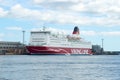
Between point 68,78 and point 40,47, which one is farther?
point 40,47

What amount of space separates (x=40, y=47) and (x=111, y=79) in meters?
142

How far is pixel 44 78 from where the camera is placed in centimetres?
5984

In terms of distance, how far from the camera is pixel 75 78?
60.2 metres

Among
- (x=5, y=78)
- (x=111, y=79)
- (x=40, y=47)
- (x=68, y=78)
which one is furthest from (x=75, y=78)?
(x=40, y=47)

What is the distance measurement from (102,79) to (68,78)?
4430 mm

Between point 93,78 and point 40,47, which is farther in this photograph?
point 40,47

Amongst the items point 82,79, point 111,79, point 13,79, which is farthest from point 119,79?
point 13,79

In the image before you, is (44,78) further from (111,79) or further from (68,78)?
(111,79)

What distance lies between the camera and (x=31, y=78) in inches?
2370

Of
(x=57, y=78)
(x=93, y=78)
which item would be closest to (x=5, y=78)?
(x=57, y=78)

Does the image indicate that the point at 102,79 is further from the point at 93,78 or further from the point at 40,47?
the point at 40,47

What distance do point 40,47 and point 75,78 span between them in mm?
139919

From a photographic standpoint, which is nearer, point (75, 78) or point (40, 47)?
point (75, 78)

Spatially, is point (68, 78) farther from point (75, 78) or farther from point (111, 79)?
point (111, 79)
